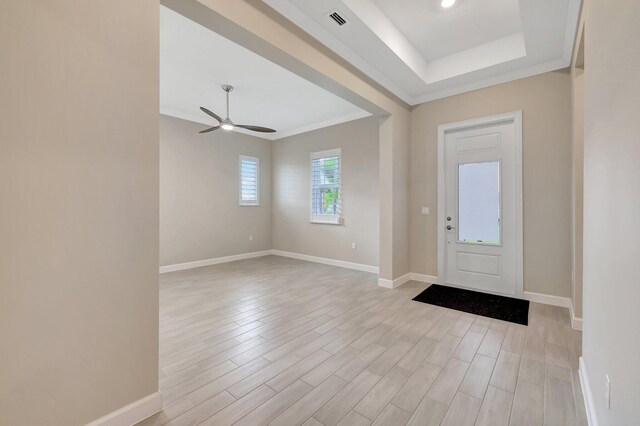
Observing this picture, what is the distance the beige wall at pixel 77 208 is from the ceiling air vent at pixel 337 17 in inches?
57.5

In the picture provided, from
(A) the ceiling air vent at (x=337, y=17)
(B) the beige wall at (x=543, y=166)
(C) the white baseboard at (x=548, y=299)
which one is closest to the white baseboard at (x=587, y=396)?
(C) the white baseboard at (x=548, y=299)

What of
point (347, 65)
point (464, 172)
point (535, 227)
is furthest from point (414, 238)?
point (347, 65)

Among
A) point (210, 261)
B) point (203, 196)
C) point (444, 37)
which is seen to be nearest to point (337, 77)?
point (444, 37)

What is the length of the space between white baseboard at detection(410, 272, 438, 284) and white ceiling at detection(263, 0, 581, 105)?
2766 millimetres

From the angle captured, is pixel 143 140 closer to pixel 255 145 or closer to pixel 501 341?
pixel 501 341

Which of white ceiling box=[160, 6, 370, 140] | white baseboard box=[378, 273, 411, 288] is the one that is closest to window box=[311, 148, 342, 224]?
white ceiling box=[160, 6, 370, 140]

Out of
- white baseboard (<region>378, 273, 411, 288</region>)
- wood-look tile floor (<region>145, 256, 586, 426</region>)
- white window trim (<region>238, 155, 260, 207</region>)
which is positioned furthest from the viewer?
white window trim (<region>238, 155, 260, 207</region>)

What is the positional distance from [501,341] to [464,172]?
2.32 m

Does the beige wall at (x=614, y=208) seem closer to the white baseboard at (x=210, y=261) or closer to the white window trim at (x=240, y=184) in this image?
the white baseboard at (x=210, y=261)

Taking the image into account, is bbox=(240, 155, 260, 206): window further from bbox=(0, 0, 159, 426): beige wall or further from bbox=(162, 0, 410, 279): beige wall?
bbox=(0, 0, 159, 426): beige wall

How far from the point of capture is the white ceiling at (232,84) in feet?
9.84

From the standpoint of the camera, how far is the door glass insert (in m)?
3.67

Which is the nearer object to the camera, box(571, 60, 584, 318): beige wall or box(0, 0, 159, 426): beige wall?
box(0, 0, 159, 426): beige wall

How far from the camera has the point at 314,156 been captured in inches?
237
